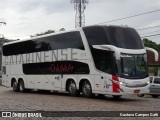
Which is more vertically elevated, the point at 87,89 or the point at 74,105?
the point at 87,89

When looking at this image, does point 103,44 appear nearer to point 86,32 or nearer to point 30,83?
point 86,32

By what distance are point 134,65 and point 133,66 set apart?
0.10 m

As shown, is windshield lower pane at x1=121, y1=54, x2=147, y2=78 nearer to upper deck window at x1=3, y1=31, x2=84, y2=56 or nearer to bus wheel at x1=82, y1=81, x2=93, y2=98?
bus wheel at x1=82, y1=81, x2=93, y2=98

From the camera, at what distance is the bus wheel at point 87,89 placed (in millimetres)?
22328

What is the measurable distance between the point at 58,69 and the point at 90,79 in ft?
11.7

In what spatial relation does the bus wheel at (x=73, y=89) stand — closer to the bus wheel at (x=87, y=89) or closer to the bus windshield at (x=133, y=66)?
the bus wheel at (x=87, y=89)

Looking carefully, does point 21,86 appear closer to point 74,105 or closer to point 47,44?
point 47,44

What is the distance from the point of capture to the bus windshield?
20.5 m

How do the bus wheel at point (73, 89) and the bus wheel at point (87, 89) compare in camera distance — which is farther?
the bus wheel at point (73, 89)

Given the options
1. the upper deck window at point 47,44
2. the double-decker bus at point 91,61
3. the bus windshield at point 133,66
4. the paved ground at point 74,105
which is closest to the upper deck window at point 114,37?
the double-decker bus at point 91,61

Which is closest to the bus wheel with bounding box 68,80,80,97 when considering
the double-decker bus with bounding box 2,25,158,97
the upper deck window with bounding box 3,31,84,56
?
the double-decker bus with bounding box 2,25,158,97

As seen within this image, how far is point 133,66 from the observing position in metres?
20.9

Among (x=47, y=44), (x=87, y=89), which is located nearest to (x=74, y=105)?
(x=87, y=89)

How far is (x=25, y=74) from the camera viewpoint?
29.6 m
